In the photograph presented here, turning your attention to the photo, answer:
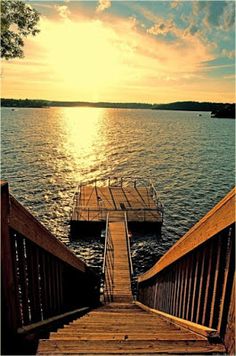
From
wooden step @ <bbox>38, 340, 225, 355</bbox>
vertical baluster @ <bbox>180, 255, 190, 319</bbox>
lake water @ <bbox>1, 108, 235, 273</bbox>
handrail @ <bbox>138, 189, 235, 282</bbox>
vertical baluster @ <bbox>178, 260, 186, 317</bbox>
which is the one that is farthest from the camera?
lake water @ <bbox>1, 108, 235, 273</bbox>

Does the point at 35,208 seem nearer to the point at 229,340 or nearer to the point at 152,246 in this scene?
the point at 152,246

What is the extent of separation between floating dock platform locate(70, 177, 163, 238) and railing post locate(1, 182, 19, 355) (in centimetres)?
1874

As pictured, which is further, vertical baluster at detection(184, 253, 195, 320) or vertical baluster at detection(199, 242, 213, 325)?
vertical baluster at detection(184, 253, 195, 320)

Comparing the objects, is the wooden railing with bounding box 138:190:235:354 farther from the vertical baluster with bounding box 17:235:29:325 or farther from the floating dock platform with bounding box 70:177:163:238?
the floating dock platform with bounding box 70:177:163:238

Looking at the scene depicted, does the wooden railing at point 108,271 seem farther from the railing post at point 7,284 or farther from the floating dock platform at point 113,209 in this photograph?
the railing post at point 7,284

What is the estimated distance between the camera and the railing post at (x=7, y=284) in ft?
6.93

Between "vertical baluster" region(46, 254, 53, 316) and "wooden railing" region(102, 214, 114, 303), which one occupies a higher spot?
"vertical baluster" region(46, 254, 53, 316)

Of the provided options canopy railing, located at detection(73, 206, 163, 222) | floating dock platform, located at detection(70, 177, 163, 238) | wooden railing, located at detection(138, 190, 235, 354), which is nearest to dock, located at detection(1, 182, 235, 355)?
wooden railing, located at detection(138, 190, 235, 354)

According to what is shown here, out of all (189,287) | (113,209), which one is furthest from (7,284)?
(113,209)

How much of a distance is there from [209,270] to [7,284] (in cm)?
170

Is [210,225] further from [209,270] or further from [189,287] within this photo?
[189,287]

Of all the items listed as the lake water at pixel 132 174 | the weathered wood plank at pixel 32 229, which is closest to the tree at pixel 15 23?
the weathered wood plank at pixel 32 229

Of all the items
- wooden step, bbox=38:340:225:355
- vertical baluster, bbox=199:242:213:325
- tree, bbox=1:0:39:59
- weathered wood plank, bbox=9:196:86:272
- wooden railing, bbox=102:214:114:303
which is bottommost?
wooden railing, bbox=102:214:114:303

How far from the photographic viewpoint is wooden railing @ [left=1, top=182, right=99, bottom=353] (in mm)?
2201
